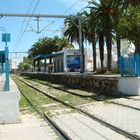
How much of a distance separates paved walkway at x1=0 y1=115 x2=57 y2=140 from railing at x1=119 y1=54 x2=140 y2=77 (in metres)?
10.3

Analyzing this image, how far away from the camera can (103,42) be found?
2790 inches

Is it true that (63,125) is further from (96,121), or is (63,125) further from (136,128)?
(136,128)

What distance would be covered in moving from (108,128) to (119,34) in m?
51.7

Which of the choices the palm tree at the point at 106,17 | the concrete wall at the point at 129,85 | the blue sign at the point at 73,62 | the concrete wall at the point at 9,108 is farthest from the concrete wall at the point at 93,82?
the blue sign at the point at 73,62

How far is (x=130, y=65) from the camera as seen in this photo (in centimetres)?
2692

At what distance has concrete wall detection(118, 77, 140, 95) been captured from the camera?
84.2ft

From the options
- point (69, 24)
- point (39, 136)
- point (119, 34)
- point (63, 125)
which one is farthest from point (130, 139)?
point (69, 24)

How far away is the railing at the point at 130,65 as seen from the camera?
2600 cm

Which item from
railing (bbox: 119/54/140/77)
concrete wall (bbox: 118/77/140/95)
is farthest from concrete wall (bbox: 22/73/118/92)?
railing (bbox: 119/54/140/77)

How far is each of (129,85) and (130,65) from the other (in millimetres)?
1119

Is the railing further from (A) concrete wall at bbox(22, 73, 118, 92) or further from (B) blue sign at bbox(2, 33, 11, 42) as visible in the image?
(B) blue sign at bbox(2, 33, 11, 42)

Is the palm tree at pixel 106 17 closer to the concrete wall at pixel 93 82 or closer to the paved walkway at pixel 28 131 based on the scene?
the concrete wall at pixel 93 82

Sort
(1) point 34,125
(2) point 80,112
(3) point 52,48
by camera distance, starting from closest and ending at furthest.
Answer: (1) point 34,125
(2) point 80,112
(3) point 52,48

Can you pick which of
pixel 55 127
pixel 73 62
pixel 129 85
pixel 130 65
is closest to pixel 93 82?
pixel 130 65
